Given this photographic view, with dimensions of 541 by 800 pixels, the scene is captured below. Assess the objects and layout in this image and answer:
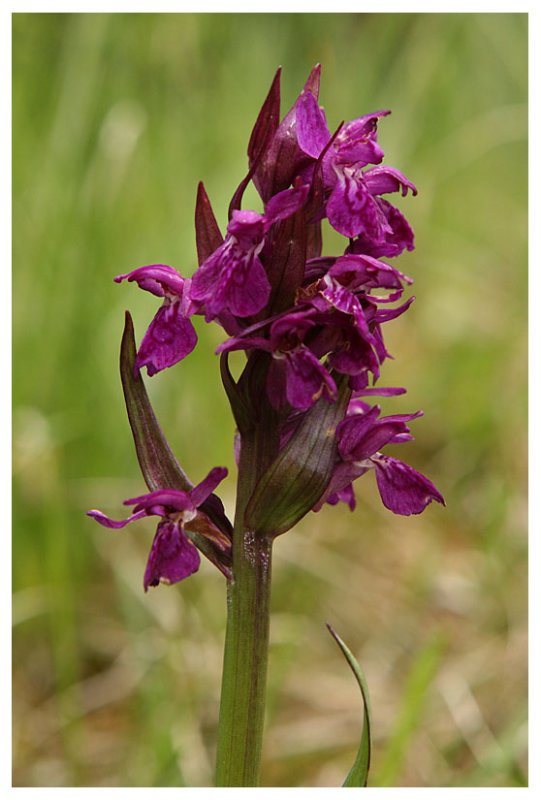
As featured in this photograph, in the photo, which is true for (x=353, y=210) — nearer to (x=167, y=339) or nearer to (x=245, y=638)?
(x=167, y=339)

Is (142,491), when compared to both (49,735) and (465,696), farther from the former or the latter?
(465,696)

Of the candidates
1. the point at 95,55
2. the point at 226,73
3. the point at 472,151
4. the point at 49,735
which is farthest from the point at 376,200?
the point at 472,151

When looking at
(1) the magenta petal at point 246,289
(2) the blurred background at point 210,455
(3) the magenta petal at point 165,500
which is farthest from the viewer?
(2) the blurred background at point 210,455

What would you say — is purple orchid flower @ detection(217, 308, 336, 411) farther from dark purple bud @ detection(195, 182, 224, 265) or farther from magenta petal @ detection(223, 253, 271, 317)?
dark purple bud @ detection(195, 182, 224, 265)

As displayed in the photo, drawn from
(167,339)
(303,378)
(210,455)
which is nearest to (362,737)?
(303,378)

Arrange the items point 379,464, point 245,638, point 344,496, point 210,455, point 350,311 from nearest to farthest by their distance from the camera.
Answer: point 350,311
point 245,638
point 379,464
point 344,496
point 210,455

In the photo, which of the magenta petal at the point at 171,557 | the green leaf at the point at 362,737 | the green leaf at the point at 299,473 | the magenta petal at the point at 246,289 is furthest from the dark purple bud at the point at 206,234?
the green leaf at the point at 362,737

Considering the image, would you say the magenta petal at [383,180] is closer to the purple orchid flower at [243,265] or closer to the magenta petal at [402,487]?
the purple orchid flower at [243,265]
